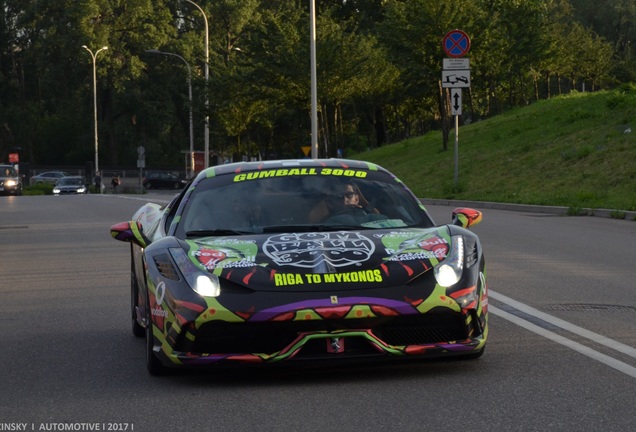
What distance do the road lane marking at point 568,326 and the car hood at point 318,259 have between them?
1.45m

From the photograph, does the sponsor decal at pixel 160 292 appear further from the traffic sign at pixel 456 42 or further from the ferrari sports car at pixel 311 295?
the traffic sign at pixel 456 42

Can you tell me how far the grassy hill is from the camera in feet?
99.5

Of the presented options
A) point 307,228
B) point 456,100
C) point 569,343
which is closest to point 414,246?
point 307,228

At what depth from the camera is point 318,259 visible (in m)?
6.70

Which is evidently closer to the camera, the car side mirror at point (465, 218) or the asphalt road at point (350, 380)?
the asphalt road at point (350, 380)

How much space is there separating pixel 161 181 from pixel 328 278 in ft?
281

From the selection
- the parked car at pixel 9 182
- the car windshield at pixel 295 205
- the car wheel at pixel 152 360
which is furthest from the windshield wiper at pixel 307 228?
the parked car at pixel 9 182

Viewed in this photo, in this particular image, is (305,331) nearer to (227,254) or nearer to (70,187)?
(227,254)

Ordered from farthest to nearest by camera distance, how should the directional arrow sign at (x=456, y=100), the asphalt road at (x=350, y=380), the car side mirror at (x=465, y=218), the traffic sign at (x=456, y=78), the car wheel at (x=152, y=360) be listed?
the traffic sign at (x=456, y=78)
the directional arrow sign at (x=456, y=100)
the car side mirror at (x=465, y=218)
the car wheel at (x=152, y=360)
the asphalt road at (x=350, y=380)

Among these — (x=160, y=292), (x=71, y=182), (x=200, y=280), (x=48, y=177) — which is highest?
(x=200, y=280)

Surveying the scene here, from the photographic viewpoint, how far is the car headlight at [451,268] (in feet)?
22.1

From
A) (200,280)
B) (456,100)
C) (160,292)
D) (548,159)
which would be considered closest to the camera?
(200,280)

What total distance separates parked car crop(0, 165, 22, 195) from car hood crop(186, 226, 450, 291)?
59.0 metres

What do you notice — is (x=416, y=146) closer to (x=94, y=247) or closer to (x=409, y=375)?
(x=94, y=247)
